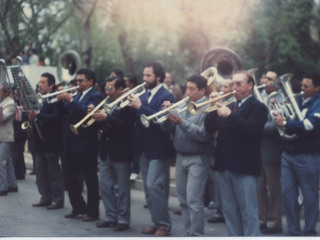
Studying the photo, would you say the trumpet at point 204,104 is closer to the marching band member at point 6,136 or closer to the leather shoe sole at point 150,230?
the leather shoe sole at point 150,230

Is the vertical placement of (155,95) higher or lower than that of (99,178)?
higher

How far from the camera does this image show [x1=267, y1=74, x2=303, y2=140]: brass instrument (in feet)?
19.2

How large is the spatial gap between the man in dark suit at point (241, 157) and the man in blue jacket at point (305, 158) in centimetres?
49

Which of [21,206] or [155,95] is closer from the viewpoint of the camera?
[21,206]

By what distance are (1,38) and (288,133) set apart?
296 cm

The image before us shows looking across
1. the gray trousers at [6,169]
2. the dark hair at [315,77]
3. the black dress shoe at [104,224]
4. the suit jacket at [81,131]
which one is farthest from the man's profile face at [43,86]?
the dark hair at [315,77]

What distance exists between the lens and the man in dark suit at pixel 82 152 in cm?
643

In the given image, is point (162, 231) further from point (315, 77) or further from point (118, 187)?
point (315, 77)

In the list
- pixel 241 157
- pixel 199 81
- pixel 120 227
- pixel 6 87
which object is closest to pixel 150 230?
pixel 120 227

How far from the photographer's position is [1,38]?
4938 mm

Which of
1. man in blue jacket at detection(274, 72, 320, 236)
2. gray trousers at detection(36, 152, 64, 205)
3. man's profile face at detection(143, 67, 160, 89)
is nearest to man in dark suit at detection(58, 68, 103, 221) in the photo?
gray trousers at detection(36, 152, 64, 205)

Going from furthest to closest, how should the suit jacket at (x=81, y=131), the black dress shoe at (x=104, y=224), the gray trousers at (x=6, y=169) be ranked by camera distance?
the suit jacket at (x=81, y=131) < the black dress shoe at (x=104, y=224) < the gray trousers at (x=6, y=169)

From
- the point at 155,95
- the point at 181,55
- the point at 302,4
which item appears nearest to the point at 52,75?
the point at 155,95

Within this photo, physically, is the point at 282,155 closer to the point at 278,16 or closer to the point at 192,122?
the point at 192,122
